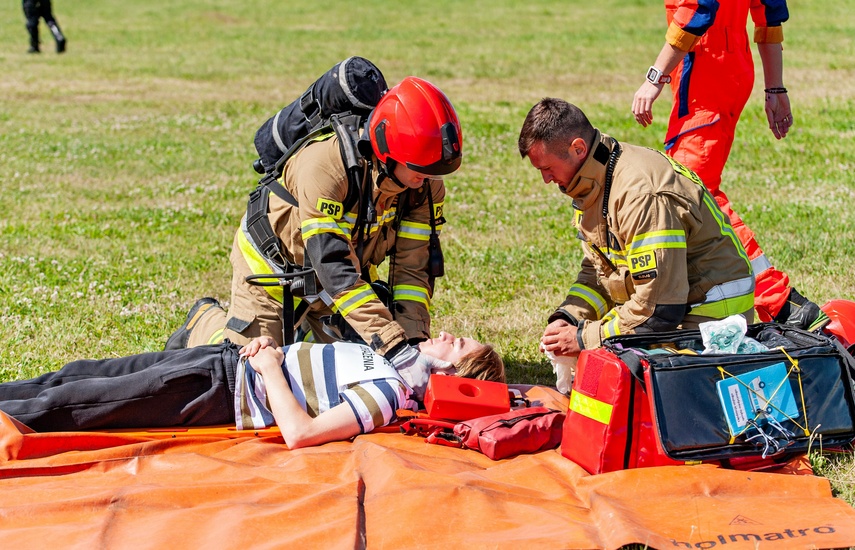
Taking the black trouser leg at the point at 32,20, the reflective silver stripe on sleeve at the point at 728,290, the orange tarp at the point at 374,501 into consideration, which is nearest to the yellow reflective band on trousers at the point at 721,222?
the reflective silver stripe on sleeve at the point at 728,290

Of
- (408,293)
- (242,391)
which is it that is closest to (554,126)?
(408,293)

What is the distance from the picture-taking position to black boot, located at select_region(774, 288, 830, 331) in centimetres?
565

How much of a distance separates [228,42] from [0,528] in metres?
26.6

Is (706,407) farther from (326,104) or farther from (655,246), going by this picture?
(326,104)

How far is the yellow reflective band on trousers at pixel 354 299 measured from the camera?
17.1 ft

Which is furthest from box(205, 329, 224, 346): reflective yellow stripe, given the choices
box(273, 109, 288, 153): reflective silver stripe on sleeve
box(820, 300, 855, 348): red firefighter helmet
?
box(820, 300, 855, 348): red firefighter helmet

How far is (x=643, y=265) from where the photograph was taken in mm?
4855

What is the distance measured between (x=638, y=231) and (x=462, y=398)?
4.10 ft

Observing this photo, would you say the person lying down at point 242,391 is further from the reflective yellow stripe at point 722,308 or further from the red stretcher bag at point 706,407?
the reflective yellow stripe at point 722,308

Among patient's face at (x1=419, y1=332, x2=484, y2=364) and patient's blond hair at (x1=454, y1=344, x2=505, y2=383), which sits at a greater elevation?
patient's face at (x1=419, y1=332, x2=484, y2=364)

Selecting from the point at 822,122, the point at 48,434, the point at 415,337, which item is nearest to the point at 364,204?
the point at 415,337

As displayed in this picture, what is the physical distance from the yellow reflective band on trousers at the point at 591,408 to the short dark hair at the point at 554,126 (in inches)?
49.9

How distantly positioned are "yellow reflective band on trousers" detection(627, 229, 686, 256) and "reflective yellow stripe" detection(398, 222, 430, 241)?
1.55 m

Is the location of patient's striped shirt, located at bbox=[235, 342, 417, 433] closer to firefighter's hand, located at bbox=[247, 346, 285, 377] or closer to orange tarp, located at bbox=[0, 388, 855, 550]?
firefighter's hand, located at bbox=[247, 346, 285, 377]
